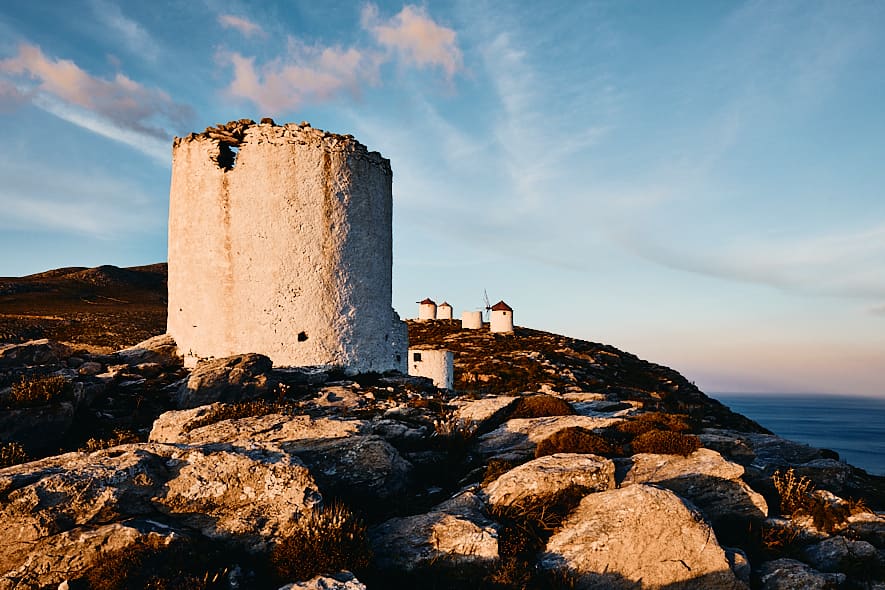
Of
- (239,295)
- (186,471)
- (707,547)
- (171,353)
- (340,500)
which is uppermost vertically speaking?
(239,295)

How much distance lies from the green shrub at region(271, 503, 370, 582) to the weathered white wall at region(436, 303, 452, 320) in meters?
110

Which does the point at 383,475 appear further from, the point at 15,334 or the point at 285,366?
the point at 15,334

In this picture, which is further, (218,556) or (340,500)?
(340,500)

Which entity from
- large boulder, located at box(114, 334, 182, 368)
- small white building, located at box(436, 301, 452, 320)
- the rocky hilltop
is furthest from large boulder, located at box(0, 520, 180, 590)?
small white building, located at box(436, 301, 452, 320)

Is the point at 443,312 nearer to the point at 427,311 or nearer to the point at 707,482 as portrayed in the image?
the point at 427,311

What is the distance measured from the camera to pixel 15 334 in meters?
57.6

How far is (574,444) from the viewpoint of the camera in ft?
40.4

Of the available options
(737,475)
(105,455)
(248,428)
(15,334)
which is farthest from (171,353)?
(15,334)

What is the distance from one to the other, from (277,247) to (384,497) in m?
12.0

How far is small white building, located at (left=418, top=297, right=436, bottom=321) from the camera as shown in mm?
116250

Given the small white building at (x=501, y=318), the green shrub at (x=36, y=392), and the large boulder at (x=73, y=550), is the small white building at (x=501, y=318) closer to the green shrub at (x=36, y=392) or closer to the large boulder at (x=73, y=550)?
the green shrub at (x=36, y=392)

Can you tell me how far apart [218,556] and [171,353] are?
16051 mm

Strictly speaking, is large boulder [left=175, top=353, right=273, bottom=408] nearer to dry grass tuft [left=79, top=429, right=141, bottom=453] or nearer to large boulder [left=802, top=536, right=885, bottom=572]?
dry grass tuft [left=79, top=429, right=141, bottom=453]

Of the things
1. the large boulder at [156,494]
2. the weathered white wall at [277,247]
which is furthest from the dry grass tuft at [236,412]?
the weathered white wall at [277,247]
